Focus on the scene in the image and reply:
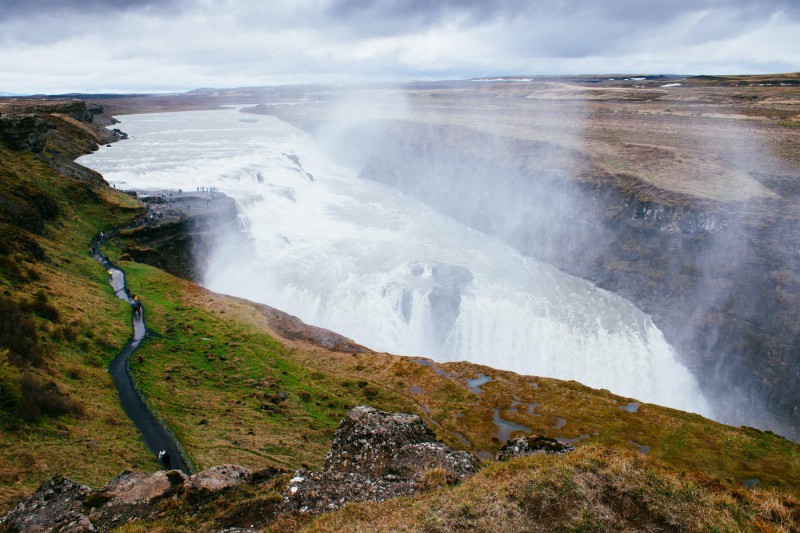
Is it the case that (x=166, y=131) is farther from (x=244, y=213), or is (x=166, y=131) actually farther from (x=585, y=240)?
(x=585, y=240)

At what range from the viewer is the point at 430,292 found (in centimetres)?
5331

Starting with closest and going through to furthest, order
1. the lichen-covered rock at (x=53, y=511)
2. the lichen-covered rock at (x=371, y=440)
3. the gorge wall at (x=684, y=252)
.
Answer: the lichen-covered rock at (x=53, y=511) → the lichen-covered rock at (x=371, y=440) → the gorge wall at (x=684, y=252)

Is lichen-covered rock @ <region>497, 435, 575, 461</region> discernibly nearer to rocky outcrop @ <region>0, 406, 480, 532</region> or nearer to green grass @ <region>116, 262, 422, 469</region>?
rocky outcrop @ <region>0, 406, 480, 532</region>

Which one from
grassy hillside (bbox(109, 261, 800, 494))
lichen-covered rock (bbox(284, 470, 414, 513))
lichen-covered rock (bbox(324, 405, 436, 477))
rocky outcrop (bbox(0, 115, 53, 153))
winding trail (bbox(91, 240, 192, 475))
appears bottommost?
grassy hillside (bbox(109, 261, 800, 494))

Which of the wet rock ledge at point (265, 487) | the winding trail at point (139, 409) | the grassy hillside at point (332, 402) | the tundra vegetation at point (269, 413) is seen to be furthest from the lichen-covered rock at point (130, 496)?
the grassy hillside at point (332, 402)

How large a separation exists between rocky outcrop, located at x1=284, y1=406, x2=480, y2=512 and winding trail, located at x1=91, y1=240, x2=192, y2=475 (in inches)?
325

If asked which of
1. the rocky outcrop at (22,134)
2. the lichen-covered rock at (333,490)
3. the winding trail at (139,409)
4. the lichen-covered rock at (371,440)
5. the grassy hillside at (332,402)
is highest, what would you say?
the rocky outcrop at (22,134)

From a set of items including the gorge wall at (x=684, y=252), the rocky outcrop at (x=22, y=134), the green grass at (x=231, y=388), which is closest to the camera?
the green grass at (x=231, y=388)

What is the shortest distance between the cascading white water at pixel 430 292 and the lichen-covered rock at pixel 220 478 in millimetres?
33989

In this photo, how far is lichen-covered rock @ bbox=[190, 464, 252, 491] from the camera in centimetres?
1467

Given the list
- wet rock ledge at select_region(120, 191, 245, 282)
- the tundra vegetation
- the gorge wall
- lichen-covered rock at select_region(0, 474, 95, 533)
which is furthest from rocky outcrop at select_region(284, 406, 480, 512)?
the gorge wall

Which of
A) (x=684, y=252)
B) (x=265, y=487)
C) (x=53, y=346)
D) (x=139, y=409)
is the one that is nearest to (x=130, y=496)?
(x=265, y=487)

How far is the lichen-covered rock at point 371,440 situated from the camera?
16.1m

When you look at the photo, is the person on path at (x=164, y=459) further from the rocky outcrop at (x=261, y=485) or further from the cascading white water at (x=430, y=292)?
the cascading white water at (x=430, y=292)
